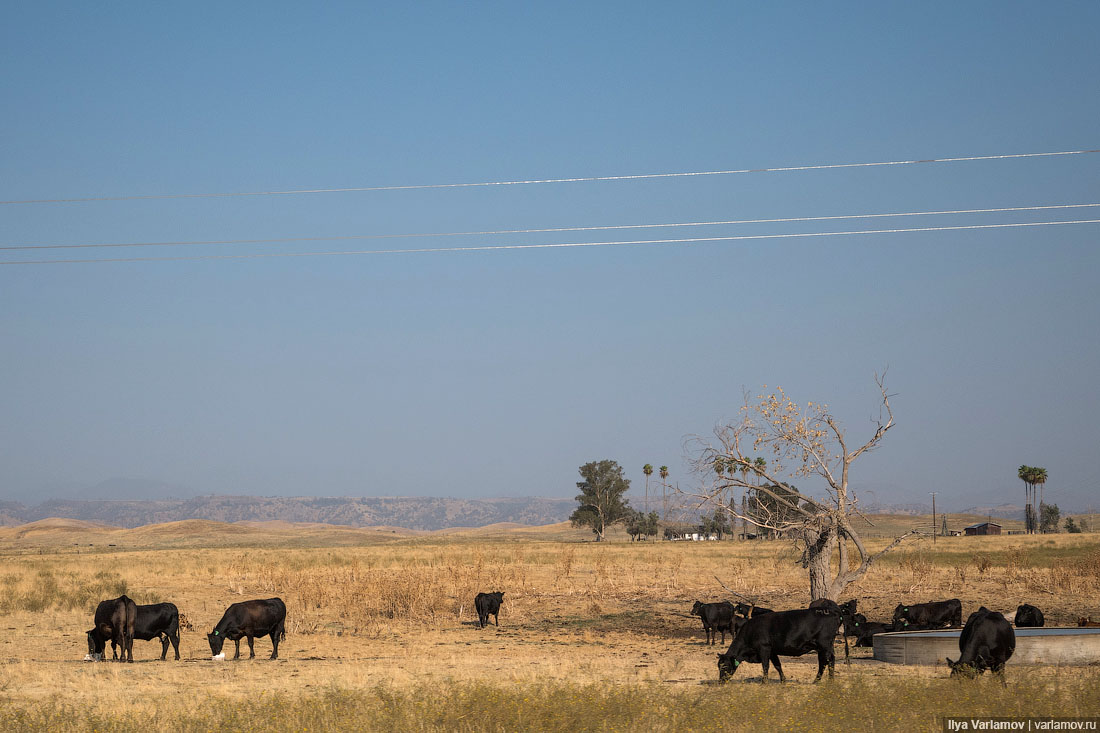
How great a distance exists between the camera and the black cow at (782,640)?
16375 mm

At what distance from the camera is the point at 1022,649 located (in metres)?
17.8

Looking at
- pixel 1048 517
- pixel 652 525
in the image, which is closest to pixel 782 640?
pixel 652 525

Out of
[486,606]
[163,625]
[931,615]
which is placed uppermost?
[163,625]

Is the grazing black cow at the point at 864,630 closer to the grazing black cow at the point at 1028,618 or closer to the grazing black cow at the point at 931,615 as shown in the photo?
the grazing black cow at the point at 931,615

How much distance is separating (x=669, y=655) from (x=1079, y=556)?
131 feet

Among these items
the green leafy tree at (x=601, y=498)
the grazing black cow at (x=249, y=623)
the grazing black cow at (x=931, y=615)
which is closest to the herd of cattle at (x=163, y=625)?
the grazing black cow at (x=249, y=623)

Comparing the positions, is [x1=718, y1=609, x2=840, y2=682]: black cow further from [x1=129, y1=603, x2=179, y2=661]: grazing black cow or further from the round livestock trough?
[x1=129, y1=603, x2=179, y2=661]: grazing black cow

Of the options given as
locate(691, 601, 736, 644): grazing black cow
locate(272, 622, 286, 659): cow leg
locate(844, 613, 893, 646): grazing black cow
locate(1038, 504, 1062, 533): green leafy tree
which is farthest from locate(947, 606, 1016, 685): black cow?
locate(1038, 504, 1062, 533): green leafy tree

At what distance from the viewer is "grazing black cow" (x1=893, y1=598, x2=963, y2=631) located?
989 inches

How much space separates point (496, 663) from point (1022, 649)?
395 inches

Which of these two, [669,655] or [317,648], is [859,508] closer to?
[669,655]

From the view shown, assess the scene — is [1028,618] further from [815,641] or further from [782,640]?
[782,640]

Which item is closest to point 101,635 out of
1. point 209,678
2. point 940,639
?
point 209,678

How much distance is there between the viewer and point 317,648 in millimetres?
22625
